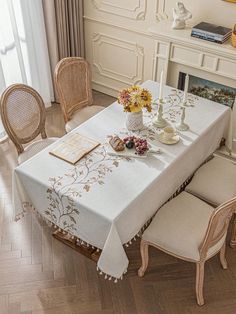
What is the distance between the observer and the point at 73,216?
2.44 meters

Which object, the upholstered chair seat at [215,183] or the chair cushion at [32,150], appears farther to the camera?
the chair cushion at [32,150]

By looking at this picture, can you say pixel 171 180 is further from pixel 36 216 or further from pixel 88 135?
pixel 36 216

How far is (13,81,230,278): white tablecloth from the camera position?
2.34 metres

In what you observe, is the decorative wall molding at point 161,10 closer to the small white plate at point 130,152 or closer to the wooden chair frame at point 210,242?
the small white plate at point 130,152

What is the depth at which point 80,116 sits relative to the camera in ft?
11.7

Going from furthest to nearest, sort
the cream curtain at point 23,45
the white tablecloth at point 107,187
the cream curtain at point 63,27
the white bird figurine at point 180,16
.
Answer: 1. the cream curtain at point 63,27
2. the cream curtain at point 23,45
3. the white bird figurine at point 180,16
4. the white tablecloth at point 107,187

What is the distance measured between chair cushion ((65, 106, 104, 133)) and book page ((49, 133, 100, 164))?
2.15 ft

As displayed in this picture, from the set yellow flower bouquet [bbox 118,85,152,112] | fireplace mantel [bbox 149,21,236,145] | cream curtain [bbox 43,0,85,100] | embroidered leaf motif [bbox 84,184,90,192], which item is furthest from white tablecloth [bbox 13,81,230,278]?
cream curtain [bbox 43,0,85,100]

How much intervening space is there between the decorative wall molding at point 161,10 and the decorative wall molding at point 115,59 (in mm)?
425

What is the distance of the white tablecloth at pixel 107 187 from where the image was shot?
2.34 meters

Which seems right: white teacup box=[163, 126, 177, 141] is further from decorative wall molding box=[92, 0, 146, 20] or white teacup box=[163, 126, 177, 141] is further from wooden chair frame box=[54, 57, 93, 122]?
decorative wall molding box=[92, 0, 146, 20]

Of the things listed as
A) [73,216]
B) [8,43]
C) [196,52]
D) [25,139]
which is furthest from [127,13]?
[73,216]

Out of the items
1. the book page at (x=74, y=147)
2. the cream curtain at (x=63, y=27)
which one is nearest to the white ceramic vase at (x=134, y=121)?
the book page at (x=74, y=147)

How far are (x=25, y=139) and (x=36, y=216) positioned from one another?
631 mm
